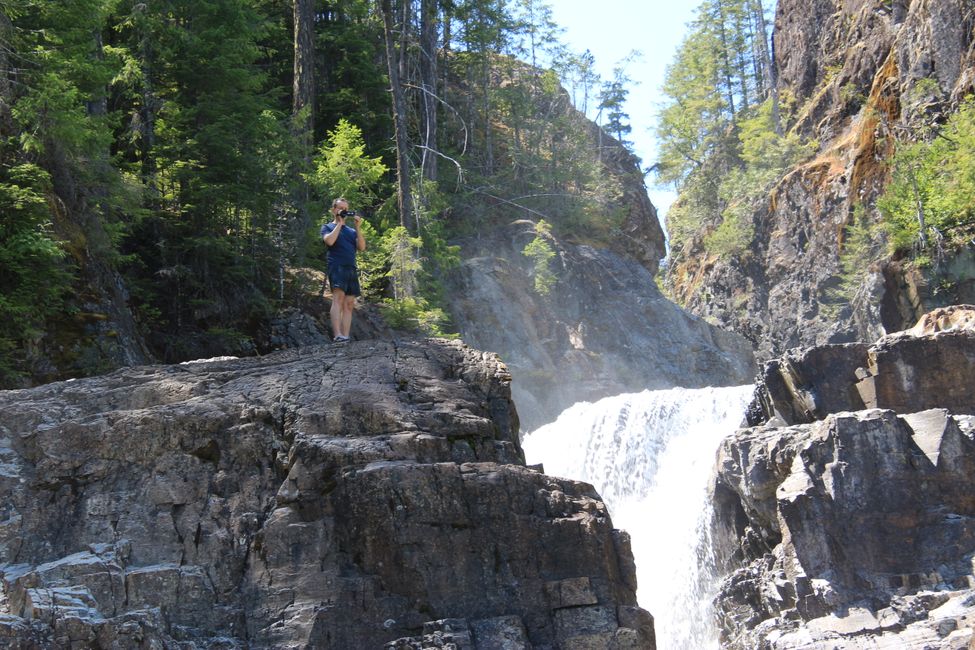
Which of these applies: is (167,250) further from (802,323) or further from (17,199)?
(802,323)

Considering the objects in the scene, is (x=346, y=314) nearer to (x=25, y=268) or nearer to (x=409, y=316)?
(x=25, y=268)

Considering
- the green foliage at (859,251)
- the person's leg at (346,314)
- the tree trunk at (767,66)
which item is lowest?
the person's leg at (346,314)

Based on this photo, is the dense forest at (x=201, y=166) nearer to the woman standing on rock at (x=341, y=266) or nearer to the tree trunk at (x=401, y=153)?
the tree trunk at (x=401, y=153)

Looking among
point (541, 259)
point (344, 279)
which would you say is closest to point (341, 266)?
point (344, 279)

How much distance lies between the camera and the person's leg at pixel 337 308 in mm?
10547

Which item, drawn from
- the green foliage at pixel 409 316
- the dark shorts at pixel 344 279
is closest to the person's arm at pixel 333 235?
the dark shorts at pixel 344 279

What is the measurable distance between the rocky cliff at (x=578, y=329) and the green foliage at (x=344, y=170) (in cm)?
620

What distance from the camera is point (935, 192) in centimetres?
2491

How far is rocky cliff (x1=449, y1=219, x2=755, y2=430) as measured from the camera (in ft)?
88.6

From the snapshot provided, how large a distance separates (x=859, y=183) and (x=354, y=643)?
2587 centimetres

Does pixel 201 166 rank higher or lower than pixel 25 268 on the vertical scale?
higher

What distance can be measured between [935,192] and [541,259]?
10445 mm

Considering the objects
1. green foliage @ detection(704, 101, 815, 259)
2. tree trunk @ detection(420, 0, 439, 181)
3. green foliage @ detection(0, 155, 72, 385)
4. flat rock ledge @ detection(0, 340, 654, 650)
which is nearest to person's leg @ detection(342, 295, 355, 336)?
flat rock ledge @ detection(0, 340, 654, 650)

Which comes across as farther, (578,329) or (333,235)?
(578,329)
